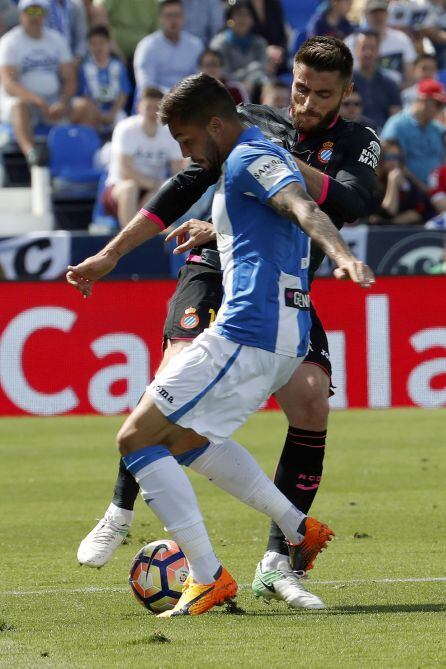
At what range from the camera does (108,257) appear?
19.2 ft

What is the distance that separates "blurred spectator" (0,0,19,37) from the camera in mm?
18703

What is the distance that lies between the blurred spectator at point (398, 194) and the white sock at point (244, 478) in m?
11.5

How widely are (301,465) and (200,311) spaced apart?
864 mm

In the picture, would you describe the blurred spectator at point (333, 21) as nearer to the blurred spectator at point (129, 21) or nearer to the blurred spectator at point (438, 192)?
the blurred spectator at point (129, 21)

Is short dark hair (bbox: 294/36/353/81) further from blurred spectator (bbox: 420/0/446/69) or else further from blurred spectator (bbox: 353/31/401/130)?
blurred spectator (bbox: 420/0/446/69)

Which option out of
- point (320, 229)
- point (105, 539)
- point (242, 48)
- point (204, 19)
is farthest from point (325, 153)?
point (204, 19)

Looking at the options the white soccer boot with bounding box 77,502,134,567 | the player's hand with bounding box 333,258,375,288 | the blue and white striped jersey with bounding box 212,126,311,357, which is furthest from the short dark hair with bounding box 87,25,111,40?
the player's hand with bounding box 333,258,375,288

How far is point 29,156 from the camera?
1723cm

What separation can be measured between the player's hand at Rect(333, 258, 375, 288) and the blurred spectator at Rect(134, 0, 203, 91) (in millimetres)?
13339

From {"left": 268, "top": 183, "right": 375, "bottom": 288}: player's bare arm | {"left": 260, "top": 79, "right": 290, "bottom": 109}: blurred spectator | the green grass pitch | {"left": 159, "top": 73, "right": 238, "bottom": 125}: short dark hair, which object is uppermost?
{"left": 260, "top": 79, "right": 290, "bottom": 109}: blurred spectator

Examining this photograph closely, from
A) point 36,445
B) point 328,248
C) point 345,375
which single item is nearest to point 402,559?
point 328,248

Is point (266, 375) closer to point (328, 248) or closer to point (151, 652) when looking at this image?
point (328, 248)

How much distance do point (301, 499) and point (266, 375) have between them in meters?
1.13

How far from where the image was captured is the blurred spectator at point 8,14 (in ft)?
61.4
